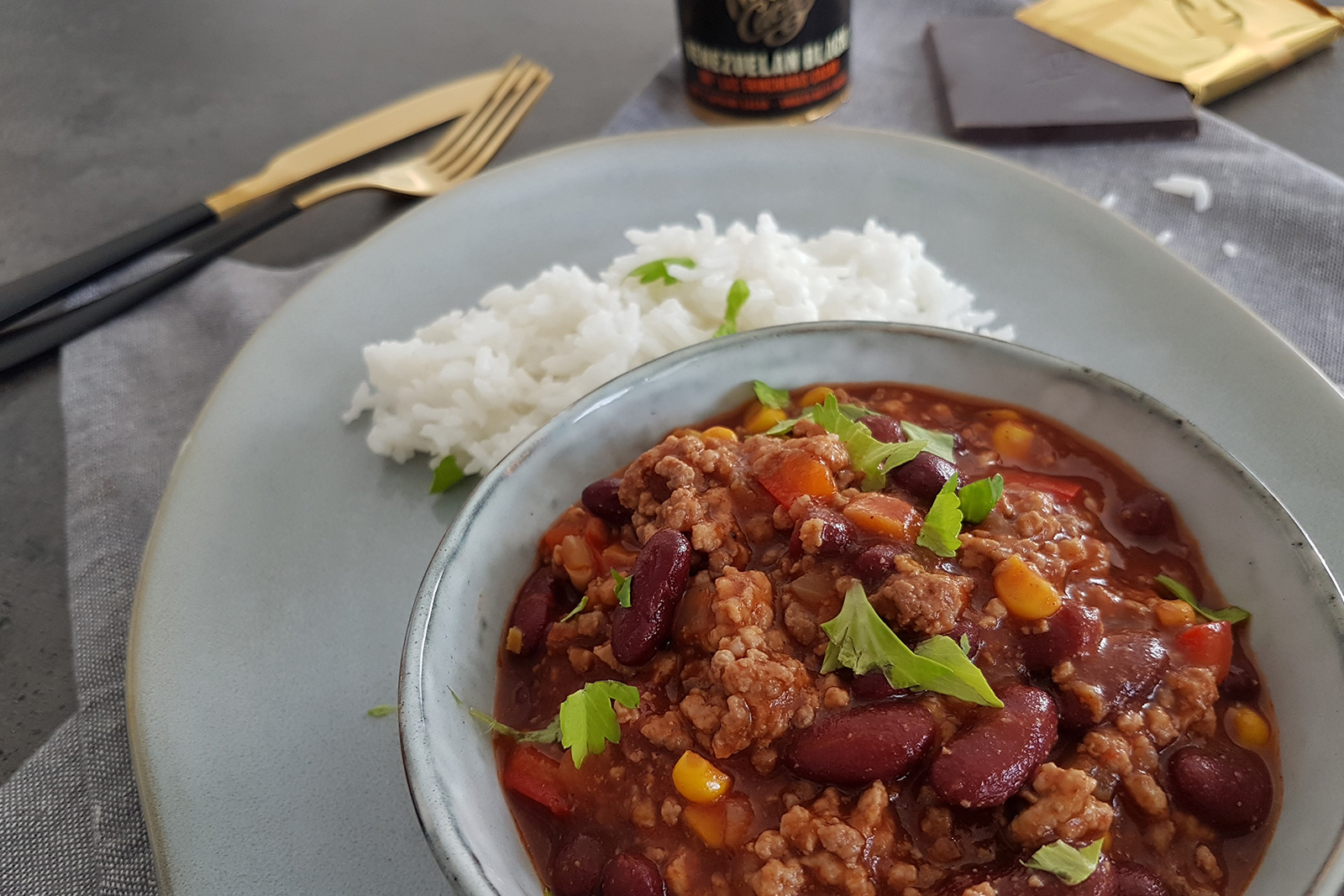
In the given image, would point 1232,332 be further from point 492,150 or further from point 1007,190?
point 492,150

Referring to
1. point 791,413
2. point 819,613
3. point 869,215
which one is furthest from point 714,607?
point 869,215

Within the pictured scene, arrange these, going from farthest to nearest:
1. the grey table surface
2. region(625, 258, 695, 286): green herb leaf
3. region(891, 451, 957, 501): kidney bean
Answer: the grey table surface < region(625, 258, 695, 286): green herb leaf < region(891, 451, 957, 501): kidney bean

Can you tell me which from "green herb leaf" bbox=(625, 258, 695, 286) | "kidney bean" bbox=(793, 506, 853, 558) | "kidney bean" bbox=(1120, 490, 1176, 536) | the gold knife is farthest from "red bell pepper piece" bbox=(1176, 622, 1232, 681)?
the gold knife

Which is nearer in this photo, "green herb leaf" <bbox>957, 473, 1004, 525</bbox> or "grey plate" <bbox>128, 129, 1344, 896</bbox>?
"green herb leaf" <bbox>957, 473, 1004, 525</bbox>

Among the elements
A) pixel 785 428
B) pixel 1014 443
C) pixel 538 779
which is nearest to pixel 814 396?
pixel 785 428

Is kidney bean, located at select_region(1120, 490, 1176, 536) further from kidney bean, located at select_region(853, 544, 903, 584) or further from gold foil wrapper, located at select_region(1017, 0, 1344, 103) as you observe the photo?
gold foil wrapper, located at select_region(1017, 0, 1344, 103)

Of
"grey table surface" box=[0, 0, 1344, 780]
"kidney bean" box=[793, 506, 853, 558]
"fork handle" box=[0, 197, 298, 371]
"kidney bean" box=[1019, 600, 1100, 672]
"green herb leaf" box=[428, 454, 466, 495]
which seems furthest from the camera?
"grey table surface" box=[0, 0, 1344, 780]
